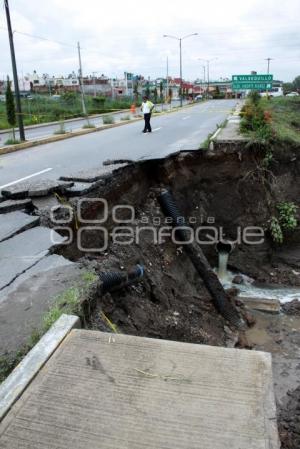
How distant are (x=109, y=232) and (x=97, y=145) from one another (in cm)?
830

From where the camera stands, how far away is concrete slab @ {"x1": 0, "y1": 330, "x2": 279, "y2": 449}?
238 cm

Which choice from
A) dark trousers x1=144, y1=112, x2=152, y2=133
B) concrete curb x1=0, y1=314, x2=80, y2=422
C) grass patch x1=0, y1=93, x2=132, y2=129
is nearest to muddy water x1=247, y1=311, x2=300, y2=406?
concrete curb x1=0, y1=314, x2=80, y2=422

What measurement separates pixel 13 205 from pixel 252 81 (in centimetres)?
3610

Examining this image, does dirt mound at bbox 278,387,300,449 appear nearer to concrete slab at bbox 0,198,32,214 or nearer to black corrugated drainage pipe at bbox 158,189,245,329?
black corrugated drainage pipe at bbox 158,189,245,329

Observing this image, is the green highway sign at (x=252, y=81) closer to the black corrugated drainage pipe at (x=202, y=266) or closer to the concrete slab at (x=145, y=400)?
the black corrugated drainage pipe at (x=202, y=266)

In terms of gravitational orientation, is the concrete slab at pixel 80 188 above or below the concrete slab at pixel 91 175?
below

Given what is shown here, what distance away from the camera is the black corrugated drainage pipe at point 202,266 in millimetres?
8992

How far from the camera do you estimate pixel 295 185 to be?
13109 millimetres

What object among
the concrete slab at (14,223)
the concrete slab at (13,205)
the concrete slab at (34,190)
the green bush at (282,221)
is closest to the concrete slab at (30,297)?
the concrete slab at (14,223)

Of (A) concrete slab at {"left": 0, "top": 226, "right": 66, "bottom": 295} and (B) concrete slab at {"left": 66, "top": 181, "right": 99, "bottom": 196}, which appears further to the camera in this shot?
(B) concrete slab at {"left": 66, "top": 181, "right": 99, "bottom": 196}

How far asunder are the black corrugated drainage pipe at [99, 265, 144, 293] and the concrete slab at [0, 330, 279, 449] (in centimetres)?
179

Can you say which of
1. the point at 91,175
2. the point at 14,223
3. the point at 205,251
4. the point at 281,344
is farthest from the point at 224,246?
the point at 14,223

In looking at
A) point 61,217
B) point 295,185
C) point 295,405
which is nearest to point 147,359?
point 295,405

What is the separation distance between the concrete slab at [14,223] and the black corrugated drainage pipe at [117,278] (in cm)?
152
